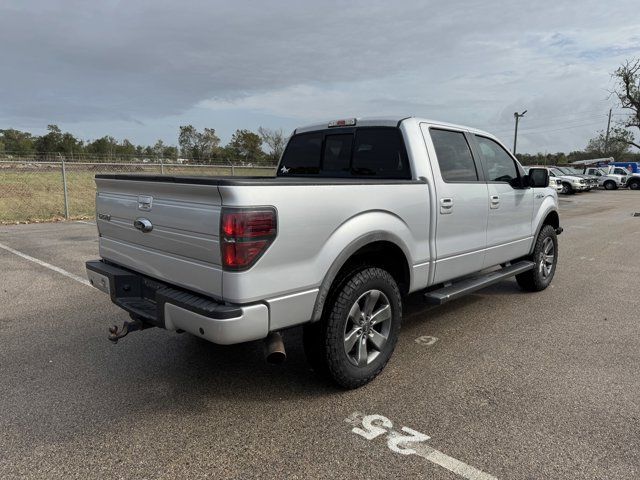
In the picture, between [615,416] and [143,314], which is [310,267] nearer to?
[143,314]

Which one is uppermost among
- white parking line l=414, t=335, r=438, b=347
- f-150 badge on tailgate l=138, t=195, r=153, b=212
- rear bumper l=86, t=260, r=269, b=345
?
f-150 badge on tailgate l=138, t=195, r=153, b=212

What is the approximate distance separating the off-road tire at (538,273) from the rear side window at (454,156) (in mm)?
1812

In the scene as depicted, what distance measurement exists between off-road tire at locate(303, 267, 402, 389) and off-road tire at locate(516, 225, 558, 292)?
10.3ft

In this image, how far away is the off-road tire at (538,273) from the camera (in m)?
5.77

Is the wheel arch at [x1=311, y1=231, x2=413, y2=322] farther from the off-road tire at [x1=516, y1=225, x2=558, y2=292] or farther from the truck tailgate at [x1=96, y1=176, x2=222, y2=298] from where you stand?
the off-road tire at [x1=516, y1=225, x2=558, y2=292]

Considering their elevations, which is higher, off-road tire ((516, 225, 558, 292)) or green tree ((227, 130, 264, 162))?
green tree ((227, 130, 264, 162))

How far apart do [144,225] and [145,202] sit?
16 cm

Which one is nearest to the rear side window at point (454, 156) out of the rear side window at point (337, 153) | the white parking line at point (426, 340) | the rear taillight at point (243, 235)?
the rear side window at point (337, 153)

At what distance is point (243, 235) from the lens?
2.59m

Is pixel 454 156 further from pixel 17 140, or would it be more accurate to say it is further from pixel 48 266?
pixel 17 140

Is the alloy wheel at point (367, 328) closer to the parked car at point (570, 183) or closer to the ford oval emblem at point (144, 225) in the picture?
the ford oval emblem at point (144, 225)

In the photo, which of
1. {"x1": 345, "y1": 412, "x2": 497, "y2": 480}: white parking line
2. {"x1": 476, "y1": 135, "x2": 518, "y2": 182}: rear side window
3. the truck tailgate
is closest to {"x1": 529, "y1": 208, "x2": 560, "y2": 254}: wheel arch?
{"x1": 476, "y1": 135, "x2": 518, "y2": 182}: rear side window

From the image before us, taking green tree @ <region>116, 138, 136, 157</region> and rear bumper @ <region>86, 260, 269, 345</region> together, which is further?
green tree @ <region>116, 138, 136, 157</region>

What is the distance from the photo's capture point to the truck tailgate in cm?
272
